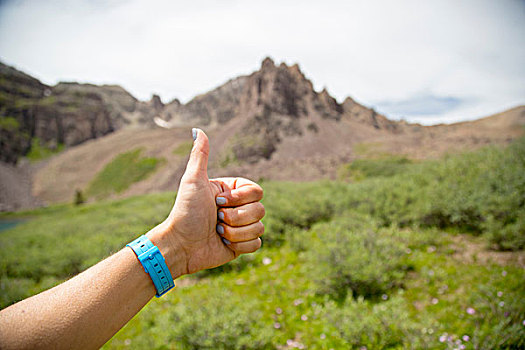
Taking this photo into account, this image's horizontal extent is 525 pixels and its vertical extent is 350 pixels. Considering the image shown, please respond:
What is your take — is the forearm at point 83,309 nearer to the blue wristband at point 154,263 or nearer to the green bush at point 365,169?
the blue wristband at point 154,263

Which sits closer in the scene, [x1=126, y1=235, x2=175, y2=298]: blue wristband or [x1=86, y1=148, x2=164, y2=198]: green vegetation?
[x1=126, y1=235, x2=175, y2=298]: blue wristband

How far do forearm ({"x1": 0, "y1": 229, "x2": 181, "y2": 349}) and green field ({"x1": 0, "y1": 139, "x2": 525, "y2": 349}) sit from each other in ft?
5.47

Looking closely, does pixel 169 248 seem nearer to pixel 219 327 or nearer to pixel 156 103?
pixel 219 327

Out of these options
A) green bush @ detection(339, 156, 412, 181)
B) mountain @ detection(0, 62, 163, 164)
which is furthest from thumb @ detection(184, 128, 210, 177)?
mountain @ detection(0, 62, 163, 164)

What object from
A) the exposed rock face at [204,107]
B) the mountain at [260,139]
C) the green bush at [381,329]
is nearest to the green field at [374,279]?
the green bush at [381,329]

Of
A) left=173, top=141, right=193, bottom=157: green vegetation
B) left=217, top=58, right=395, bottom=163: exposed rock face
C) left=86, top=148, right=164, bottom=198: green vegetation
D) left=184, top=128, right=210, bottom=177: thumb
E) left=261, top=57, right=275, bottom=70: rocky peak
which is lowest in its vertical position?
left=86, top=148, right=164, bottom=198: green vegetation

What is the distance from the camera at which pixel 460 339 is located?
8.29ft

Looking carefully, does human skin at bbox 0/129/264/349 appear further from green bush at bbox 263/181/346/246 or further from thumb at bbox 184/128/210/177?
green bush at bbox 263/181/346/246

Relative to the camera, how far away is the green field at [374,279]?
9.09ft

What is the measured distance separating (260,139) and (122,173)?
3250 centimetres

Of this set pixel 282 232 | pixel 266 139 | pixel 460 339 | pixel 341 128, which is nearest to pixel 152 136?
pixel 266 139

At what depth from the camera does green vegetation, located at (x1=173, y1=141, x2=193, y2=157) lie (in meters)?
53.3

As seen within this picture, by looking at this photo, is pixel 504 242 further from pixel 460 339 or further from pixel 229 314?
pixel 229 314

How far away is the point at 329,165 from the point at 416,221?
3079 cm
